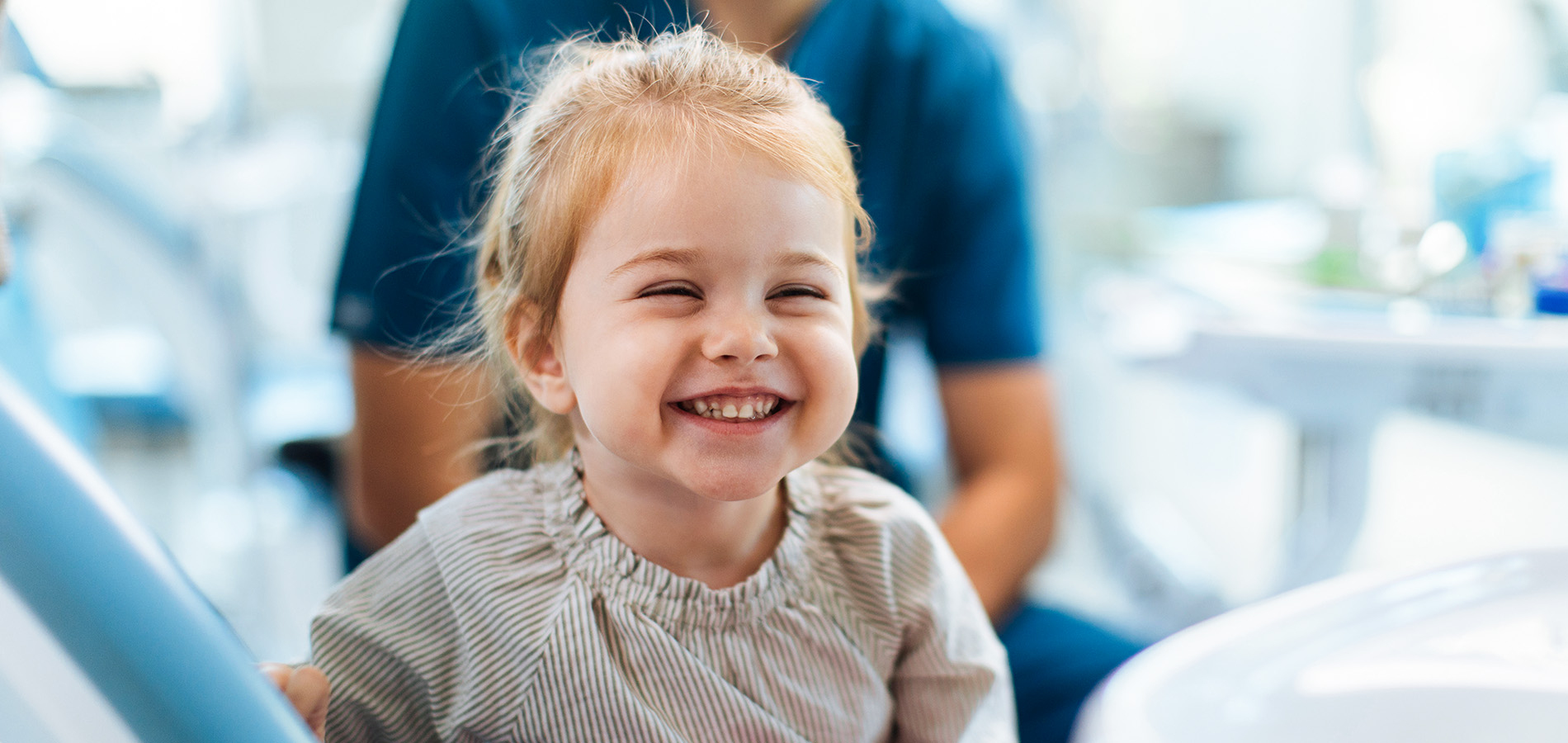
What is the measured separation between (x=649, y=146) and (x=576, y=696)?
20cm

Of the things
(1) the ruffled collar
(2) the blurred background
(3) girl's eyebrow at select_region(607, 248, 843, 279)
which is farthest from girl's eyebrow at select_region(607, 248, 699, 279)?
(2) the blurred background

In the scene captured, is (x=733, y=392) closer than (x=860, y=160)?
Yes

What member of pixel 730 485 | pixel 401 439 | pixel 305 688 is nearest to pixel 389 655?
pixel 305 688

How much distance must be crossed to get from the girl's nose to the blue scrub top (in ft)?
0.90

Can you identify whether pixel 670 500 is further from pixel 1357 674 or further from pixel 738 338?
pixel 1357 674

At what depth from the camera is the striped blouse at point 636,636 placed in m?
0.41

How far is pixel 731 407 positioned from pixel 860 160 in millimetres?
357

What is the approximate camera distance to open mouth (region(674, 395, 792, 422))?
0.39 metres

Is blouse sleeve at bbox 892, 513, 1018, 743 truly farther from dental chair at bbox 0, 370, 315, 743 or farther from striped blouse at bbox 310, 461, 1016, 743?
dental chair at bbox 0, 370, 315, 743

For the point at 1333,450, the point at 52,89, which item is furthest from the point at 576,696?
the point at 52,89

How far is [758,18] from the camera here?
680 mm

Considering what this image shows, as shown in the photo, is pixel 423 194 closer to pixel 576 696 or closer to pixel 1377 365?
pixel 576 696

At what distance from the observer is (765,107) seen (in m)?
0.41

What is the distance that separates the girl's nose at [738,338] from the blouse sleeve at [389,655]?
146 mm
